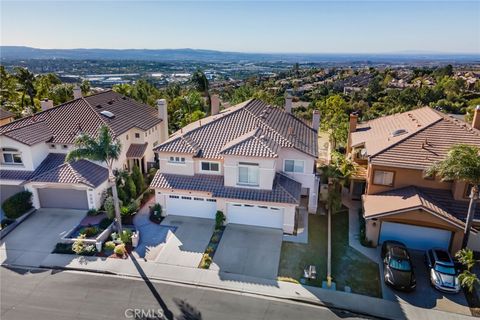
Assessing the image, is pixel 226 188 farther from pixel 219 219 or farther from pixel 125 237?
pixel 125 237

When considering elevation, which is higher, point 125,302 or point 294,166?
point 294,166

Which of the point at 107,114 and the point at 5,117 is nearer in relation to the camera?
the point at 107,114

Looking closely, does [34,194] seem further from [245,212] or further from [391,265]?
[391,265]

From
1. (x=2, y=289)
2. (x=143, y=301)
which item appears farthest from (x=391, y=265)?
(x=2, y=289)

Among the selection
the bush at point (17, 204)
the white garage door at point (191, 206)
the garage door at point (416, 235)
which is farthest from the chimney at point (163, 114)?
the garage door at point (416, 235)

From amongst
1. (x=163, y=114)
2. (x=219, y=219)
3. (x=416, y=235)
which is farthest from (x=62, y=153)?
(x=416, y=235)
